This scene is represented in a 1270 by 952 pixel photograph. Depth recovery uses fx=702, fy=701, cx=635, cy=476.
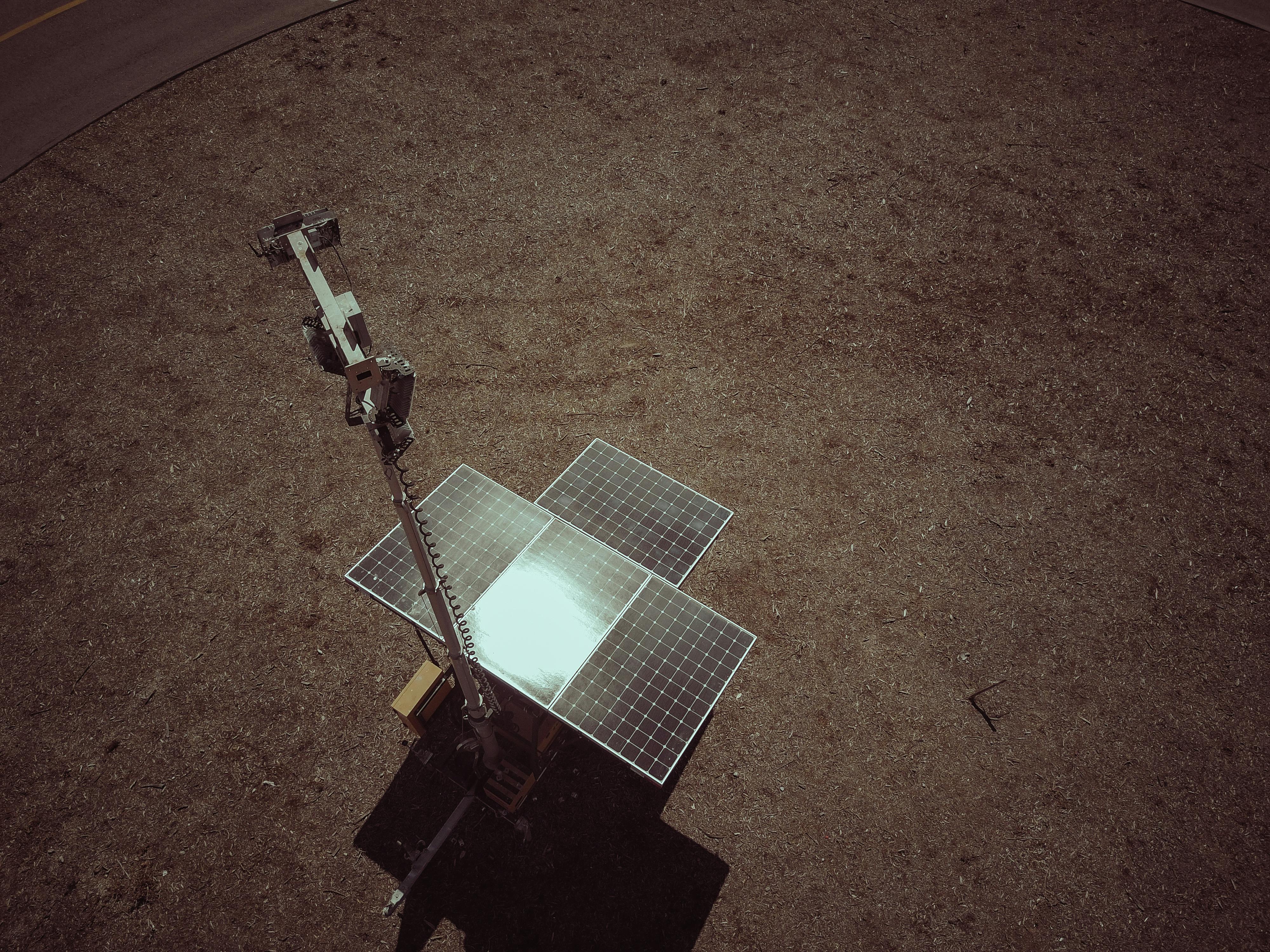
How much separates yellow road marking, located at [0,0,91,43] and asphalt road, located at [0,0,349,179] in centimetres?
4

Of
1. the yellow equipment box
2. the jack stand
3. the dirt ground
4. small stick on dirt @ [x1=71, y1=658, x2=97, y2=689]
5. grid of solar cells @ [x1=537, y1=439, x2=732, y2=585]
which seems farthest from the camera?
small stick on dirt @ [x1=71, y1=658, x2=97, y2=689]

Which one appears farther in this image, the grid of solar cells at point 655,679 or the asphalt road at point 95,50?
the asphalt road at point 95,50

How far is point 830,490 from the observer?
16547 millimetres

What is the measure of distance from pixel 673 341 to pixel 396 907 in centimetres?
1376

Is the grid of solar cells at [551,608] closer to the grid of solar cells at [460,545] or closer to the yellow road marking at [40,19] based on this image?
the grid of solar cells at [460,545]

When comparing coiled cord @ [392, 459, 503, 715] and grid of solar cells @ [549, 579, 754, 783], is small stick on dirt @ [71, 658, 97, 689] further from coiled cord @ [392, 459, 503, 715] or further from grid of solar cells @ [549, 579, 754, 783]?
grid of solar cells @ [549, 579, 754, 783]

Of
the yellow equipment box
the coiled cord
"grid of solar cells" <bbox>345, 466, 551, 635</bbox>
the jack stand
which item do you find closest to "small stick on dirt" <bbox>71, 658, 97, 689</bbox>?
the yellow equipment box

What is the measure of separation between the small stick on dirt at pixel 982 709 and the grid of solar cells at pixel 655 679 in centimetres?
597

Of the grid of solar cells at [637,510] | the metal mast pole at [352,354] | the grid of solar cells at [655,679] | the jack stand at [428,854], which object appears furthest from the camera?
the grid of solar cells at [637,510]

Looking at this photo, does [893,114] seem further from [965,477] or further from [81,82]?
[81,82]

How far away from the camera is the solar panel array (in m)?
10.4

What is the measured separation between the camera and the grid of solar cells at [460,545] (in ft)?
36.8

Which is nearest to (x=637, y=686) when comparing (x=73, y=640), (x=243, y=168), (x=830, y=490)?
(x=830, y=490)

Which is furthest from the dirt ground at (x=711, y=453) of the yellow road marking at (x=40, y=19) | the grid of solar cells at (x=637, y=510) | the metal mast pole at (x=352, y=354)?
the metal mast pole at (x=352, y=354)
